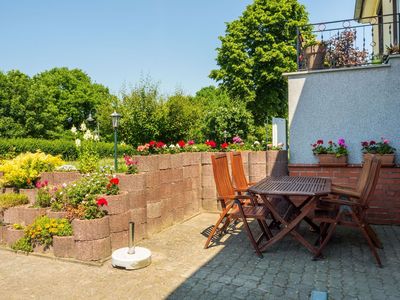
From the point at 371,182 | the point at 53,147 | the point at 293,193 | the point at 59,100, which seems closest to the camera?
the point at 293,193

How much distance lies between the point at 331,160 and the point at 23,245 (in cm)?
519

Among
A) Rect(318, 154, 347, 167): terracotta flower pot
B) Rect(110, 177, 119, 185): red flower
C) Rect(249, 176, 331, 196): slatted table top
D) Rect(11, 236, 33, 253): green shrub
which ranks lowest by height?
Rect(11, 236, 33, 253): green shrub

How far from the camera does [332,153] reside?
21.5 ft

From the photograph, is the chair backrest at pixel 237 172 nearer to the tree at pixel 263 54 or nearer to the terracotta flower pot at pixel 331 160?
the terracotta flower pot at pixel 331 160

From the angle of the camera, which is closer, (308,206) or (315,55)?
(308,206)

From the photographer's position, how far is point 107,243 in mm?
4730

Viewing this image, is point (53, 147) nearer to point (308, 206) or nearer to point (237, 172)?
point (237, 172)

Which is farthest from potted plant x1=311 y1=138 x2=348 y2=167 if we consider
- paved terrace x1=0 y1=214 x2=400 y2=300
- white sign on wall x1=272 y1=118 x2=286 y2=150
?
white sign on wall x1=272 y1=118 x2=286 y2=150

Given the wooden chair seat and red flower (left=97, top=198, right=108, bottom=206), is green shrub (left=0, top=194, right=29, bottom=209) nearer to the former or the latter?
red flower (left=97, top=198, right=108, bottom=206)

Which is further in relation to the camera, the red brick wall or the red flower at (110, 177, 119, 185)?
the red brick wall

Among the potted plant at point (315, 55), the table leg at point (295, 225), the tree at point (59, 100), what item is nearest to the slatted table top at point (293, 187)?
the table leg at point (295, 225)

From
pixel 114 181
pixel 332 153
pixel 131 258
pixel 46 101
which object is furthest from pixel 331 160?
pixel 46 101

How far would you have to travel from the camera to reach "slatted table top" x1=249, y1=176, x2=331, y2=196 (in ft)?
14.2

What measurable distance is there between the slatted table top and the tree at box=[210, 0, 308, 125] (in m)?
17.4
